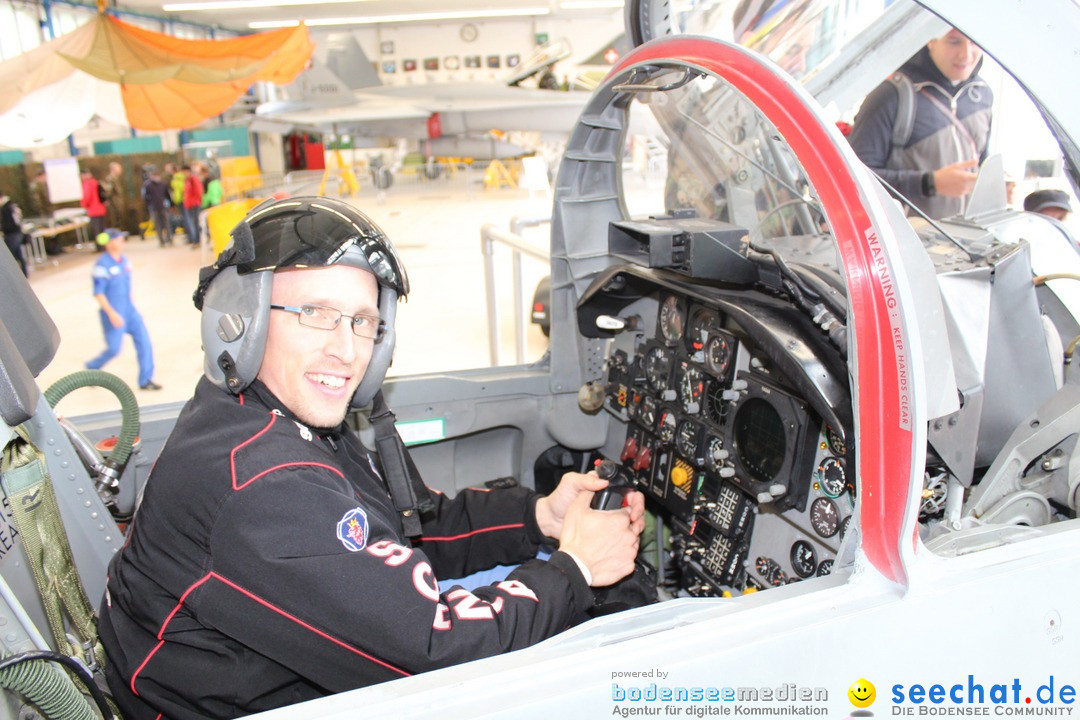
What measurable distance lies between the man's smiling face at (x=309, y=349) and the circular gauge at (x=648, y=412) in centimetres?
103

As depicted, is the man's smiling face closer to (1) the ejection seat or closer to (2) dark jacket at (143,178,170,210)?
(1) the ejection seat

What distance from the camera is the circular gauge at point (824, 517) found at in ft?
4.73

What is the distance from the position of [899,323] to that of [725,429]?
0.83 metres

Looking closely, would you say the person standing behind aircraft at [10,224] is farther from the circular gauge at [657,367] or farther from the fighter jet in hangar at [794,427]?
the circular gauge at [657,367]

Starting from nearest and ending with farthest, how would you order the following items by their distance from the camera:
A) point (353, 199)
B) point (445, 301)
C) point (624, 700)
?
1. point (624, 700)
2. point (445, 301)
3. point (353, 199)

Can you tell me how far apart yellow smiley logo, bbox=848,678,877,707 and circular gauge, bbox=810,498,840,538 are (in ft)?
1.39

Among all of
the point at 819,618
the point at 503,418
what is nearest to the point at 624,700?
the point at 819,618

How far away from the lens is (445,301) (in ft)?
23.8

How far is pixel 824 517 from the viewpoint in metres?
1.47

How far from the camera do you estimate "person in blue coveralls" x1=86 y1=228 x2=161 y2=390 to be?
4.82 meters

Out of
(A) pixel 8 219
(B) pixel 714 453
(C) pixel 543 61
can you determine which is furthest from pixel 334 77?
(B) pixel 714 453

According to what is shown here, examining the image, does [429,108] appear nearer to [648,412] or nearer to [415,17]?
[415,17]

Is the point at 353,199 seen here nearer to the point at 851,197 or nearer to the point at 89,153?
the point at 89,153

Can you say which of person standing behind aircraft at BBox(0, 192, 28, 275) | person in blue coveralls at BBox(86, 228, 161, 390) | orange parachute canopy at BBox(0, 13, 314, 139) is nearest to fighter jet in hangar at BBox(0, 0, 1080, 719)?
person in blue coveralls at BBox(86, 228, 161, 390)
